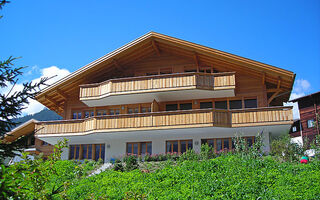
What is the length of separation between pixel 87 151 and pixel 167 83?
876 centimetres

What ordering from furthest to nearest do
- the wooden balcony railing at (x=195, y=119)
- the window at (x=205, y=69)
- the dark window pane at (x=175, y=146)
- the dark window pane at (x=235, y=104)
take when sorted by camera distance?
1. the window at (x=205, y=69)
2. the dark window pane at (x=235, y=104)
3. the dark window pane at (x=175, y=146)
4. the wooden balcony railing at (x=195, y=119)

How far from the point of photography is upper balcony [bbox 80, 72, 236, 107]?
24172mm

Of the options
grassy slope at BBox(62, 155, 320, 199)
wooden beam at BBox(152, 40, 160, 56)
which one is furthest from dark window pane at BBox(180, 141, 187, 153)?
grassy slope at BBox(62, 155, 320, 199)

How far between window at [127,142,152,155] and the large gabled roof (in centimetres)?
655

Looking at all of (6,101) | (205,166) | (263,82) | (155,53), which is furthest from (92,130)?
(6,101)

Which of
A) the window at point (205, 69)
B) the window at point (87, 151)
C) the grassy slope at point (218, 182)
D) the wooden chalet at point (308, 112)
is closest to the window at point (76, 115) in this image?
the window at point (87, 151)

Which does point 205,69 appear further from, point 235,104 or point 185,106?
point 235,104

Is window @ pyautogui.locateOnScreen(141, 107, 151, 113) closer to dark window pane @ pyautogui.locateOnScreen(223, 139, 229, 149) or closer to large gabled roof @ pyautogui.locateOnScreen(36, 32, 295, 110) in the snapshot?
large gabled roof @ pyautogui.locateOnScreen(36, 32, 295, 110)

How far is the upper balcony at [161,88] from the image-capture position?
24.2m

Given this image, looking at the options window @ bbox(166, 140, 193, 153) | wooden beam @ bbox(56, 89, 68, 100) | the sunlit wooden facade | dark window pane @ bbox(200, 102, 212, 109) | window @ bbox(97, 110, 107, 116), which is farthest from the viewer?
window @ bbox(97, 110, 107, 116)

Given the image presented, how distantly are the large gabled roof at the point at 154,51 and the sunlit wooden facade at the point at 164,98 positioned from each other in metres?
0.07

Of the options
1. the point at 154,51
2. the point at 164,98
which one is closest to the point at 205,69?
the point at 164,98

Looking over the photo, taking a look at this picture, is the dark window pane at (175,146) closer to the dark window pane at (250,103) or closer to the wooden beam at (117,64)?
the dark window pane at (250,103)

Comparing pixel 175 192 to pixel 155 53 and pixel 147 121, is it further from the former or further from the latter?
pixel 155 53
